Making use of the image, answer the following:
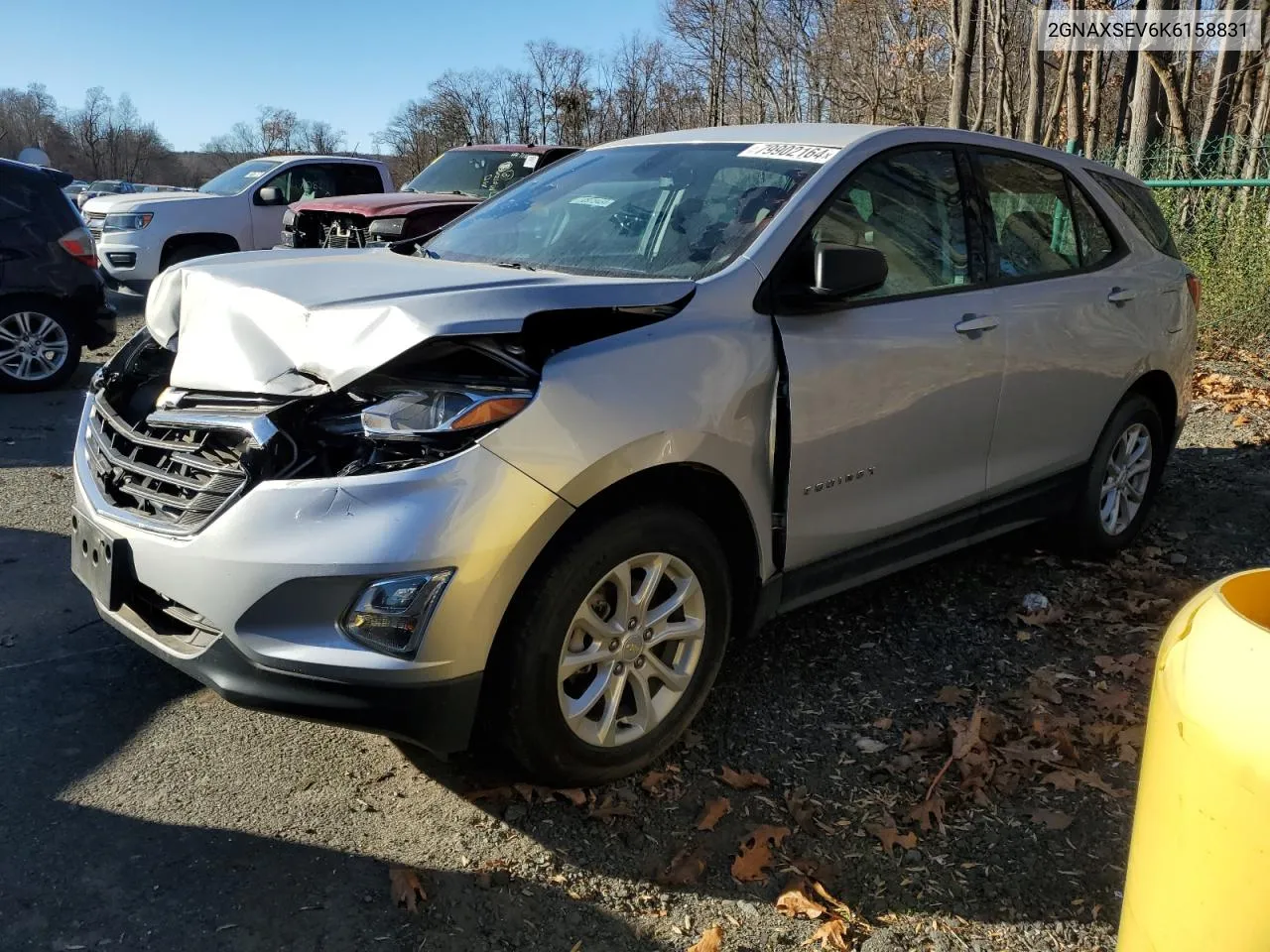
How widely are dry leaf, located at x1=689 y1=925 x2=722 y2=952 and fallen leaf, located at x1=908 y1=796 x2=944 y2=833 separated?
28.6 inches

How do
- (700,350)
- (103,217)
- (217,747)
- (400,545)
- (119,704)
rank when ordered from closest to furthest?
(400,545), (700,350), (217,747), (119,704), (103,217)

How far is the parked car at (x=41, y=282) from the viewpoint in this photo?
7.83 metres

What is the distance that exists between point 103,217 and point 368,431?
1201 centimetres

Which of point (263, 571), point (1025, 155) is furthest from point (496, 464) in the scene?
point (1025, 155)

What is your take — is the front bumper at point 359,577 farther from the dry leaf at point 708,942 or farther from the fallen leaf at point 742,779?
the fallen leaf at point 742,779

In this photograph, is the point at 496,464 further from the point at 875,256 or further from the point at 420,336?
the point at 875,256

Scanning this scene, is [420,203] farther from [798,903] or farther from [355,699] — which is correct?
[798,903]

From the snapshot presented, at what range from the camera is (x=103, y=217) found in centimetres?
1253

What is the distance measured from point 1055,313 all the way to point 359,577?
2.99m

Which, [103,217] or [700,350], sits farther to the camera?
[103,217]

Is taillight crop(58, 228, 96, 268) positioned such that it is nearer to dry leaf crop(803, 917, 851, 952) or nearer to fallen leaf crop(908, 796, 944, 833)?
fallen leaf crop(908, 796, 944, 833)

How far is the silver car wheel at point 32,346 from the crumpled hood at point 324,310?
228 inches

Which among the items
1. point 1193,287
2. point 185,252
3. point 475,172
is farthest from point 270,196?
point 1193,287

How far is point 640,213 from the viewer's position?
3555 mm
